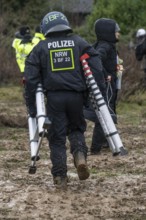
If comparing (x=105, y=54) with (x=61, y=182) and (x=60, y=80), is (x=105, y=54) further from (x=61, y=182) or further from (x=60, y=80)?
(x=61, y=182)

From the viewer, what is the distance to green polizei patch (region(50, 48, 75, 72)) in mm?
7530

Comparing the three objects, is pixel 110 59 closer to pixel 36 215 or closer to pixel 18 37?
pixel 36 215

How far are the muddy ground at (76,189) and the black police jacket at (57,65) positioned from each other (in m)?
0.99

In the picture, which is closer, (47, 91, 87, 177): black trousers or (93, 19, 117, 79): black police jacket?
(47, 91, 87, 177): black trousers

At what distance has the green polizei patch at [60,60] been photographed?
24.7 feet

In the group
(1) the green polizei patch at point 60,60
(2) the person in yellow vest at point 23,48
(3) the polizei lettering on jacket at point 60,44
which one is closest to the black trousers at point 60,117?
(1) the green polizei patch at point 60,60

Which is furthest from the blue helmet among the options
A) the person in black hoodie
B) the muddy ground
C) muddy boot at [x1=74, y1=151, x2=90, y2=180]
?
the person in black hoodie

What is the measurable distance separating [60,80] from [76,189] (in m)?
1.10

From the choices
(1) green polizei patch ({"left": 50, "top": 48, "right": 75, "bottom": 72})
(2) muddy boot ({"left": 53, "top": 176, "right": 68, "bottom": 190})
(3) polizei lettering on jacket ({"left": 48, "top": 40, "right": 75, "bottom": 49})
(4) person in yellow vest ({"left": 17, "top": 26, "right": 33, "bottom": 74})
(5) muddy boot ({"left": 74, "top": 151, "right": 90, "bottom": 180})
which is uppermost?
(3) polizei lettering on jacket ({"left": 48, "top": 40, "right": 75, "bottom": 49})

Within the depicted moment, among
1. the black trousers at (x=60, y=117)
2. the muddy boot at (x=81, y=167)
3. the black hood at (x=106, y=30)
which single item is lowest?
the muddy boot at (x=81, y=167)

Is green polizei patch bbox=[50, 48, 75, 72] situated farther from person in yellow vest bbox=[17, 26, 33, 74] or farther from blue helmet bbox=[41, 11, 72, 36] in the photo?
person in yellow vest bbox=[17, 26, 33, 74]

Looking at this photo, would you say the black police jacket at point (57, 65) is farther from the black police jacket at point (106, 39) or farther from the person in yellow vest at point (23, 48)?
the person in yellow vest at point (23, 48)

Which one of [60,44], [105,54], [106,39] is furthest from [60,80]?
[106,39]

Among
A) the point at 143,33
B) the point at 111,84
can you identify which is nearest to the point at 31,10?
the point at 143,33
